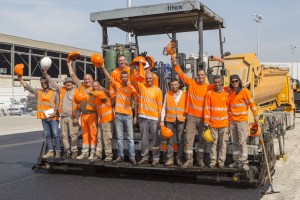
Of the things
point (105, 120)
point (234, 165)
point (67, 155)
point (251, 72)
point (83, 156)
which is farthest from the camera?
point (251, 72)

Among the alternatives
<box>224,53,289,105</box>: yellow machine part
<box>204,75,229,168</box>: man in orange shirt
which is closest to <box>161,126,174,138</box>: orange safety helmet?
<box>204,75,229,168</box>: man in orange shirt

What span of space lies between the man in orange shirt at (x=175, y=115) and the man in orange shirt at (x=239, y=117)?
81 centimetres

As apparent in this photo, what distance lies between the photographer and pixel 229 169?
598cm

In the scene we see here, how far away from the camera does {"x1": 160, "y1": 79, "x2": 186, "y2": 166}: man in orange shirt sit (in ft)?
21.1

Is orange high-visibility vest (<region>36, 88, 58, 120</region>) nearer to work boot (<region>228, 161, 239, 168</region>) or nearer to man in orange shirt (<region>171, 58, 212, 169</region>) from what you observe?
man in orange shirt (<region>171, 58, 212, 169</region>)

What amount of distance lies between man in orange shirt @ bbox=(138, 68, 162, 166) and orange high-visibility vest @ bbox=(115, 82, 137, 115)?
0.20m

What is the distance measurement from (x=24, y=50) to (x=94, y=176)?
29.2 m

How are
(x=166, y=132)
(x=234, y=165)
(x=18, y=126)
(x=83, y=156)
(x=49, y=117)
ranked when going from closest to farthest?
1. (x=234, y=165)
2. (x=166, y=132)
3. (x=83, y=156)
4. (x=49, y=117)
5. (x=18, y=126)

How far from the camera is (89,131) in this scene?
7016mm

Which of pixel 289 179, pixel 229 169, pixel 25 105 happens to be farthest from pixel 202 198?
pixel 25 105

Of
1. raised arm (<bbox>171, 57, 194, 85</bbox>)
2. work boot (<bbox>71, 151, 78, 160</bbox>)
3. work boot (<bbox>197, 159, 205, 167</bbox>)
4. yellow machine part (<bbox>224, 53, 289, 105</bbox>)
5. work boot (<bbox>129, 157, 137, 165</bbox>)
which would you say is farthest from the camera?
yellow machine part (<bbox>224, 53, 289, 105</bbox>)

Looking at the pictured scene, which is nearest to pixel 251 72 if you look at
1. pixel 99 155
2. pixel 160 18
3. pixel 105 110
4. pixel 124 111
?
pixel 160 18

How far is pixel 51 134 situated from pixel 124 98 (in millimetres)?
1826

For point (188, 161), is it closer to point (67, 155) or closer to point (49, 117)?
point (67, 155)
